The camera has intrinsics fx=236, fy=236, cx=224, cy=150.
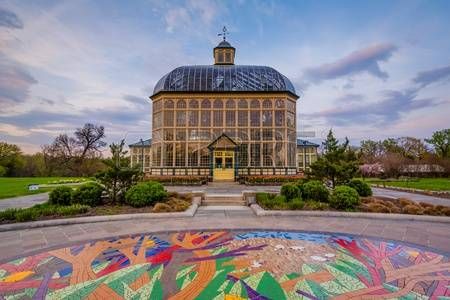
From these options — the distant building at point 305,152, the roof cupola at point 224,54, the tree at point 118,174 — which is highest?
the roof cupola at point 224,54

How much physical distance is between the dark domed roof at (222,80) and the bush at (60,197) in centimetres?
1729

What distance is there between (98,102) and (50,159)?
30.6 metres

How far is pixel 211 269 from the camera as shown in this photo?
406 centimetres

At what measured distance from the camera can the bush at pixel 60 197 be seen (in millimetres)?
9578

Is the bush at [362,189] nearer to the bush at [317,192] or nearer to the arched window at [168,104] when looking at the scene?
the bush at [317,192]

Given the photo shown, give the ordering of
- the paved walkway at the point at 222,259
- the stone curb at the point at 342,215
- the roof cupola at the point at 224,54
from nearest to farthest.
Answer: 1. the paved walkway at the point at 222,259
2. the stone curb at the point at 342,215
3. the roof cupola at the point at 224,54

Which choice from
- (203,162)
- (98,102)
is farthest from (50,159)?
(203,162)

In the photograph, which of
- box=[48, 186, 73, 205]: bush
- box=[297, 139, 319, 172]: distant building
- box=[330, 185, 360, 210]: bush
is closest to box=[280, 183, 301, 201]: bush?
box=[330, 185, 360, 210]: bush

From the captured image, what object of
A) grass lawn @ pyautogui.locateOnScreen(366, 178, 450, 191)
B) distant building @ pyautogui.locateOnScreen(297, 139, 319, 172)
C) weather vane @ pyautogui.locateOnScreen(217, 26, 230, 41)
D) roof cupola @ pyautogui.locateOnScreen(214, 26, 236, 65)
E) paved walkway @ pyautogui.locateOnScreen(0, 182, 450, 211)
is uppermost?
weather vane @ pyautogui.locateOnScreen(217, 26, 230, 41)

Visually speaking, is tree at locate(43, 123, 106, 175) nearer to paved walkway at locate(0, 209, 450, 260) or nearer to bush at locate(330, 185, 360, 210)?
paved walkway at locate(0, 209, 450, 260)

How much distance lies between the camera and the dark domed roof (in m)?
25.2

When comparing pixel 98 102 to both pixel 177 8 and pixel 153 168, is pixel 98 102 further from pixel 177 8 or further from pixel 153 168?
pixel 177 8

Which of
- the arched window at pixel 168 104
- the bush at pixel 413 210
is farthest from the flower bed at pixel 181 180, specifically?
the bush at pixel 413 210

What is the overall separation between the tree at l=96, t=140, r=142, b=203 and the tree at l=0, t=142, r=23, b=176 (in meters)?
45.1
